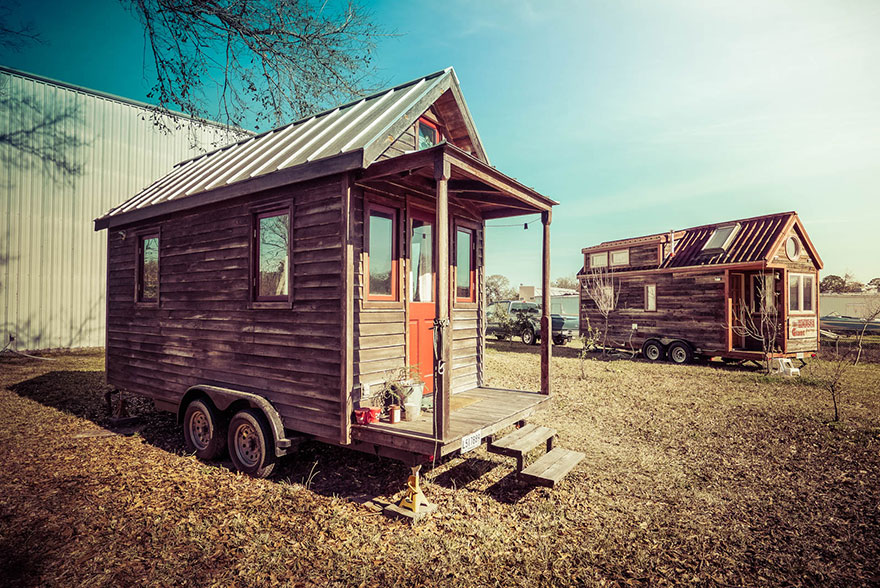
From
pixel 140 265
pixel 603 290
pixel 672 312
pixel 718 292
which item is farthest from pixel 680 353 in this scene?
pixel 140 265

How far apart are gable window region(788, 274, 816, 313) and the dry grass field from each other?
8.19 meters

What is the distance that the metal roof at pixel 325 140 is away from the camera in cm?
544

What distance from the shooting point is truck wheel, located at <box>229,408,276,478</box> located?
545 cm

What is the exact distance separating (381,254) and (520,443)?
296cm

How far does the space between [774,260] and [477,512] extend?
14.5m

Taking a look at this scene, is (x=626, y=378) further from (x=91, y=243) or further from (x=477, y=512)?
(x=91, y=243)

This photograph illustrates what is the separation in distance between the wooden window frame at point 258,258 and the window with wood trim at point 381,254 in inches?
39.5

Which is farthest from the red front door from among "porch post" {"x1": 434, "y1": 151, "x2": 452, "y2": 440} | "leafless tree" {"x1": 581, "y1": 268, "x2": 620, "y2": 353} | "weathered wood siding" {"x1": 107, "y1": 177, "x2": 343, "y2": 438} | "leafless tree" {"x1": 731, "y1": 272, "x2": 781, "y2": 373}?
"leafless tree" {"x1": 581, "y1": 268, "x2": 620, "y2": 353}

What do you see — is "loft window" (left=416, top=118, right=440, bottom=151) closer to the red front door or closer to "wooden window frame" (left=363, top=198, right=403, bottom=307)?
the red front door

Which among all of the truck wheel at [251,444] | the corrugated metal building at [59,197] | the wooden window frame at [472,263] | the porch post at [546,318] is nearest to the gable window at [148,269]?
the truck wheel at [251,444]

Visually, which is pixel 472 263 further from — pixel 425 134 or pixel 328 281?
pixel 328 281

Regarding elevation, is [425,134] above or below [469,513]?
above

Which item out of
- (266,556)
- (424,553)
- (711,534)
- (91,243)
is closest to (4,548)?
(266,556)

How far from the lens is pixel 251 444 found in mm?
5805
